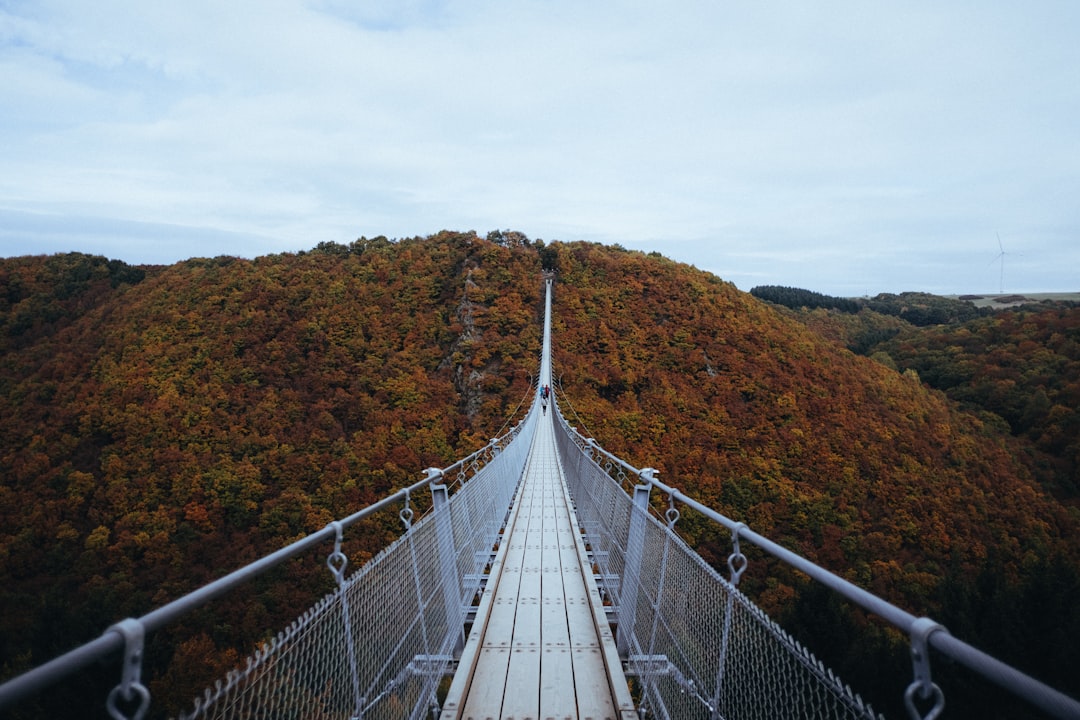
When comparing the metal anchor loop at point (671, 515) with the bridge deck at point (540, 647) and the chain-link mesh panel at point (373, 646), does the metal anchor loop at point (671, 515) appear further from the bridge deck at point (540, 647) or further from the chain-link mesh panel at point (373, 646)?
the chain-link mesh panel at point (373, 646)

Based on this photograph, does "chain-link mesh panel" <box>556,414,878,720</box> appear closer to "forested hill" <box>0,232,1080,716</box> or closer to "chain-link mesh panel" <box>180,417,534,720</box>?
"chain-link mesh panel" <box>180,417,534,720</box>

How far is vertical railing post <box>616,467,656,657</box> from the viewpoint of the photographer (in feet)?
10.4

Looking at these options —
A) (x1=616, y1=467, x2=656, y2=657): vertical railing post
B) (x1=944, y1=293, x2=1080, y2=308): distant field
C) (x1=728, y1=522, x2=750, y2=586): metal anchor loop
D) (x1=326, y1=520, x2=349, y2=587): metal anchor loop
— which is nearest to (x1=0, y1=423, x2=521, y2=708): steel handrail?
(x1=326, y1=520, x2=349, y2=587): metal anchor loop

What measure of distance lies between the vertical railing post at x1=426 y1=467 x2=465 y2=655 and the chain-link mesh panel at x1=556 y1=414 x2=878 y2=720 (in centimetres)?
102

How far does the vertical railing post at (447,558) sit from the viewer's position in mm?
3168

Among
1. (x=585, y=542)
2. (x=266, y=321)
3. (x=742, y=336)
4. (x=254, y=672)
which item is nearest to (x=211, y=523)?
(x=266, y=321)

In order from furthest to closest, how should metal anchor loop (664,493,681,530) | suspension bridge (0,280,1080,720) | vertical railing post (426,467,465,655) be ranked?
vertical railing post (426,467,465,655), metal anchor loop (664,493,681,530), suspension bridge (0,280,1080,720)

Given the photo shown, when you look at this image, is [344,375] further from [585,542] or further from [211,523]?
[585,542]

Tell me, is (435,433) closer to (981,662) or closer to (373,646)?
(373,646)

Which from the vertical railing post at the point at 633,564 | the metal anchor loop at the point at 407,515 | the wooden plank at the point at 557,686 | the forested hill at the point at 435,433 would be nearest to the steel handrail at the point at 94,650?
the metal anchor loop at the point at 407,515

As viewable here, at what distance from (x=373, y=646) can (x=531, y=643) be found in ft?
4.95

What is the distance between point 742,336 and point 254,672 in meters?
33.9

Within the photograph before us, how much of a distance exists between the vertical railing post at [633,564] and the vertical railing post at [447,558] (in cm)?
101

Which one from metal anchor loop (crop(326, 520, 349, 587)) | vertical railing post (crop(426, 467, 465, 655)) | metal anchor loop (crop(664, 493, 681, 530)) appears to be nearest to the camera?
metal anchor loop (crop(326, 520, 349, 587))
